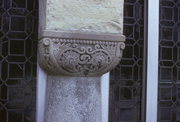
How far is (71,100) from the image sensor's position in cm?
224

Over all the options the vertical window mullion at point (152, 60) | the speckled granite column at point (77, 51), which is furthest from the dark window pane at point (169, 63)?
the speckled granite column at point (77, 51)

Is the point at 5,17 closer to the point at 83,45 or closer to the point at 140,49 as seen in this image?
the point at 83,45

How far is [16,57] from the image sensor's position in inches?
108

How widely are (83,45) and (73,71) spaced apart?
7.5 inches

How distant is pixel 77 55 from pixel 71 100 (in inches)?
12.4

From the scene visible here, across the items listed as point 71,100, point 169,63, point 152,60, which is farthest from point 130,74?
point 71,100

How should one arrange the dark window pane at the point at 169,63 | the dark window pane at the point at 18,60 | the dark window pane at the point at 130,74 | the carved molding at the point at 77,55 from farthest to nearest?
1. the dark window pane at the point at 169,63
2. the dark window pane at the point at 130,74
3. the dark window pane at the point at 18,60
4. the carved molding at the point at 77,55

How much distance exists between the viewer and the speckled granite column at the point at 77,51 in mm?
2164

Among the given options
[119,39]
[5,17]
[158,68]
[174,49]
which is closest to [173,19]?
[174,49]

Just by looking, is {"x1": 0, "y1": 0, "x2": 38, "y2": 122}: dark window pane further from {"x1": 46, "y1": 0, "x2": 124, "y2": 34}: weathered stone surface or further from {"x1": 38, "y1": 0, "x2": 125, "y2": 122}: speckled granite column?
{"x1": 46, "y1": 0, "x2": 124, "y2": 34}: weathered stone surface

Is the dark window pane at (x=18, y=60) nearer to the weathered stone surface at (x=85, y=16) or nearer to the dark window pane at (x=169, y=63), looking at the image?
the weathered stone surface at (x=85, y=16)

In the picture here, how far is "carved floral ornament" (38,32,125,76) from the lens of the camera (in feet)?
7.07

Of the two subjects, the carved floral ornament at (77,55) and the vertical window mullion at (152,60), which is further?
the vertical window mullion at (152,60)

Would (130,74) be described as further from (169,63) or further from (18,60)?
(18,60)
